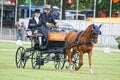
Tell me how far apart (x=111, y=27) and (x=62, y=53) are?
34187 mm

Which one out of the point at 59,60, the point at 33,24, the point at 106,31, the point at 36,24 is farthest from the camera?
the point at 106,31

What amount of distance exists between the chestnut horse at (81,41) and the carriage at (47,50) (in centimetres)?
36

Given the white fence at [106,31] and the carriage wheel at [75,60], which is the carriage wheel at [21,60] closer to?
the carriage wheel at [75,60]

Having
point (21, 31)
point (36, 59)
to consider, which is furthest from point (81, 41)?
point (21, 31)

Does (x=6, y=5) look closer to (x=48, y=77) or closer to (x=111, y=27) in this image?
(x=111, y=27)

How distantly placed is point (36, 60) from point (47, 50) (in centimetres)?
58

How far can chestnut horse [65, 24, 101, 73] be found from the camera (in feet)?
73.4

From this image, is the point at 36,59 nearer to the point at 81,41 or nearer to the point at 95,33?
the point at 81,41

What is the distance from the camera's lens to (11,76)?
18.8 meters

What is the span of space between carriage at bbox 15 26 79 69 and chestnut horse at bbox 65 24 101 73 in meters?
0.36

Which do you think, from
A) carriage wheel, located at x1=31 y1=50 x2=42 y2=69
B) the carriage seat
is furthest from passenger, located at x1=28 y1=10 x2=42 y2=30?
carriage wheel, located at x1=31 y1=50 x2=42 y2=69

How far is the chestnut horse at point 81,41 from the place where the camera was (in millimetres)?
22375

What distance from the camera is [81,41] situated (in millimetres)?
22953

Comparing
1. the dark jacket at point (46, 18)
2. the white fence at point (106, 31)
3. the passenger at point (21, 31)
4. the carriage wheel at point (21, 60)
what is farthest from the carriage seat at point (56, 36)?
the passenger at point (21, 31)
